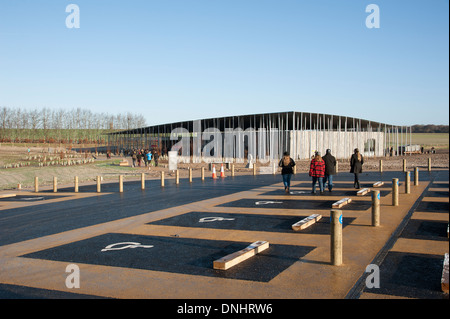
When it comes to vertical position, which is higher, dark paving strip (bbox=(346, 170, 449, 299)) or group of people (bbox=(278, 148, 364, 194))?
group of people (bbox=(278, 148, 364, 194))

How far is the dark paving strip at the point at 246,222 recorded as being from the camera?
10.6 metres

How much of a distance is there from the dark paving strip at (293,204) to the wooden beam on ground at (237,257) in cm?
545

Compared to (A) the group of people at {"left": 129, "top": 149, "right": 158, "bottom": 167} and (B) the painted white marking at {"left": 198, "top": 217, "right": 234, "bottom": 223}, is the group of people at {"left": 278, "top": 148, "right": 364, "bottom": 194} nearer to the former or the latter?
(B) the painted white marking at {"left": 198, "top": 217, "right": 234, "bottom": 223}

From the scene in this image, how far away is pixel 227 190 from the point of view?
20.2 metres

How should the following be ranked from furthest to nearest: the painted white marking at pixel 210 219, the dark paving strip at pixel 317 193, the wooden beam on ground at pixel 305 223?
the dark paving strip at pixel 317 193 → the painted white marking at pixel 210 219 → the wooden beam on ground at pixel 305 223

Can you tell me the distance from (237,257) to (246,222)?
4.23m

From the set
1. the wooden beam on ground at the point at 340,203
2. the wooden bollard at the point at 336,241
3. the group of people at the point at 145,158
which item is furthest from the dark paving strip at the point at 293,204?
the group of people at the point at 145,158

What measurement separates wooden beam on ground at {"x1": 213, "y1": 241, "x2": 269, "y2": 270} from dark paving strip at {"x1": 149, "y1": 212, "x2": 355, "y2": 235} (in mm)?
2126

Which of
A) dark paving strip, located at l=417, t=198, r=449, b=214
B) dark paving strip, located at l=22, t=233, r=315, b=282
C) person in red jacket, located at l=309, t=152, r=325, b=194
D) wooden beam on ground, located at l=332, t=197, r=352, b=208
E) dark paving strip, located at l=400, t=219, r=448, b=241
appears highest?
person in red jacket, located at l=309, t=152, r=325, b=194

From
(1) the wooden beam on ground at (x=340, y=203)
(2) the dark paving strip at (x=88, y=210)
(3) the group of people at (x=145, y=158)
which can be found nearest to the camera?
(2) the dark paving strip at (x=88, y=210)

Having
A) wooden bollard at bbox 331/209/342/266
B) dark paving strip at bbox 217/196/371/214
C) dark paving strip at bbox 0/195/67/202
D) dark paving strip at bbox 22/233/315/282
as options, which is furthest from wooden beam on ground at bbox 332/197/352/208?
dark paving strip at bbox 0/195/67/202

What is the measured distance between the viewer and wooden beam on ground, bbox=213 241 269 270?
280 inches

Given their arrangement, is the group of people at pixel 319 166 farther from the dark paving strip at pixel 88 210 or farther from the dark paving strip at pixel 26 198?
the dark paving strip at pixel 26 198

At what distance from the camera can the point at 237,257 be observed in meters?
7.42
